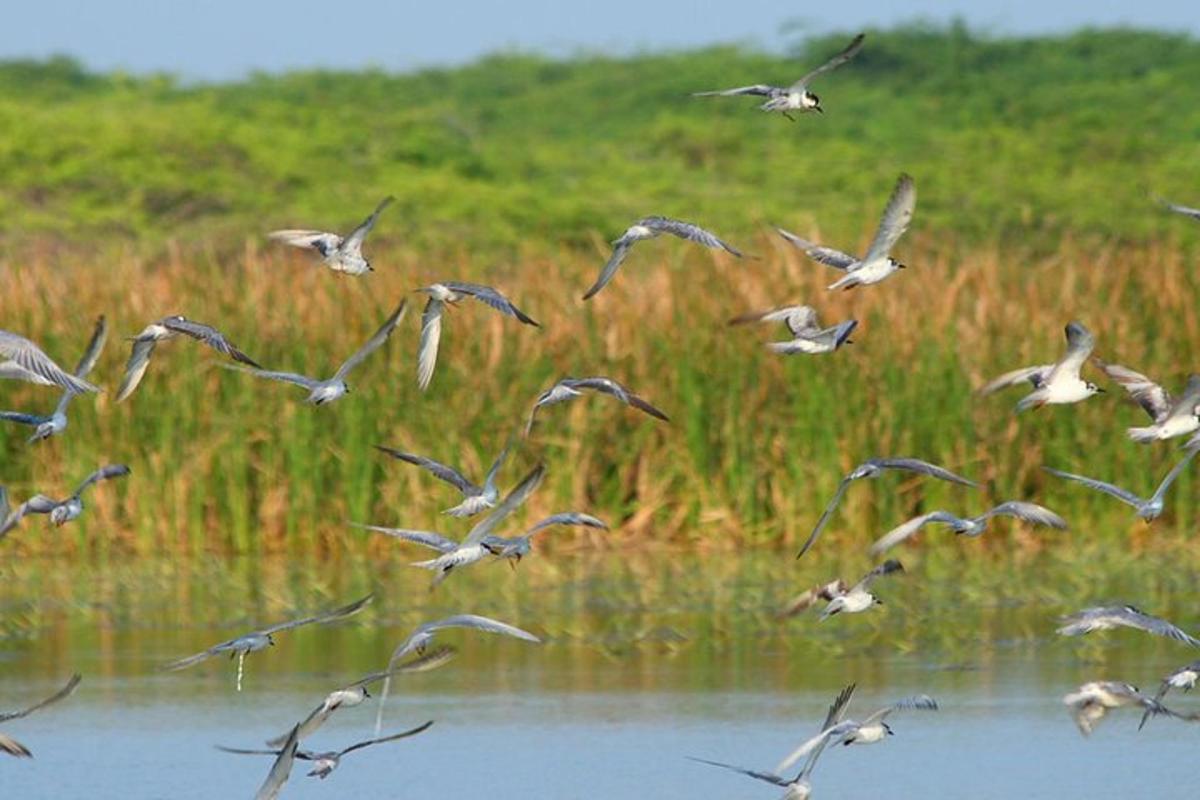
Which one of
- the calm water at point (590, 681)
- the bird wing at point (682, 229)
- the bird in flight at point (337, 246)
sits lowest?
the calm water at point (590, 681)

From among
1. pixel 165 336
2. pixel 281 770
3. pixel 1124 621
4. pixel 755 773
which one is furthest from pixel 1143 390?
pixel 281 770

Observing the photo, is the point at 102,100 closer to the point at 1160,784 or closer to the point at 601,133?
the point at 601,133

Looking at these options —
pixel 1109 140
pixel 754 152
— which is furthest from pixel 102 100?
pixel 1109 140

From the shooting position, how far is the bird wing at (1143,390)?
1077 cm

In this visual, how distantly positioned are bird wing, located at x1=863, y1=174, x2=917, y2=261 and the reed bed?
243 inches

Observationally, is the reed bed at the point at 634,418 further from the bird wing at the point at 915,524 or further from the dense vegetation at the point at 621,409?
the bird wing at the point at 915,524

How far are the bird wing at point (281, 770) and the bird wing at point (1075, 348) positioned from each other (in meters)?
2.89

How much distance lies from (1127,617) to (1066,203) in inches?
1237

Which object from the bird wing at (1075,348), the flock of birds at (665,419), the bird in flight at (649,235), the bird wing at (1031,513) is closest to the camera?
the flock of birds at (665,419)

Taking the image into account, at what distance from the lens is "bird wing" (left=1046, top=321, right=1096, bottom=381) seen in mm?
9734

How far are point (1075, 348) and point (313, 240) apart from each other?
105 inches

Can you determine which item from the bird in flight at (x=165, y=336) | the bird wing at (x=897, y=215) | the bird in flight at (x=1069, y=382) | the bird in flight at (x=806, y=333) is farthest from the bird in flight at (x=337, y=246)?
the bird in flight at (x=1069, y=382)

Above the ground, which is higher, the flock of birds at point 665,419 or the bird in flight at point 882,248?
the bird in flight at point 882,248

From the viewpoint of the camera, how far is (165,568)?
15.6m
